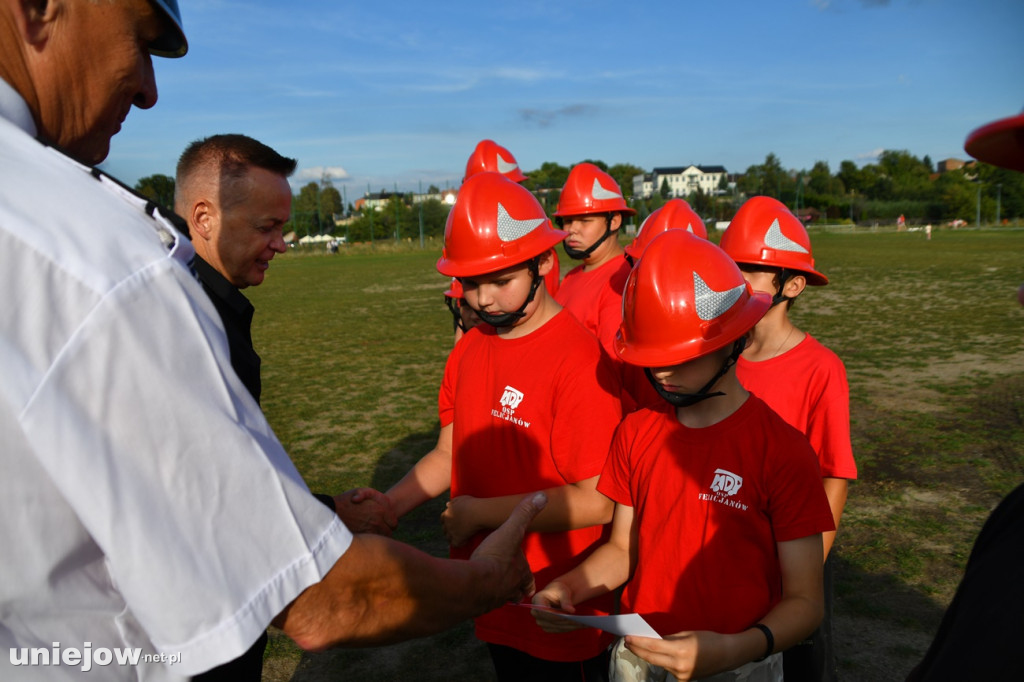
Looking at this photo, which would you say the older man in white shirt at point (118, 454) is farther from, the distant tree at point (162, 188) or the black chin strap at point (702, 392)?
the distant tree at point (162, 188)

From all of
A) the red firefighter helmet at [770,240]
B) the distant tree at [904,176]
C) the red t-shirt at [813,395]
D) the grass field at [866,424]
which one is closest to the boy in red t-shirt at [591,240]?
the red firefighter helmet at [770,240]

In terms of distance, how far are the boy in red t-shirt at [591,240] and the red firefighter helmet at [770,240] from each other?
3.93 feet

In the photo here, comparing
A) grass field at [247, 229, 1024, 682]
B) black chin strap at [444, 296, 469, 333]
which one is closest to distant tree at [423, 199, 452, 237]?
grass field at [247, 229, 1024, 682]

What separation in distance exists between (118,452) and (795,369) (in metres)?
2.97

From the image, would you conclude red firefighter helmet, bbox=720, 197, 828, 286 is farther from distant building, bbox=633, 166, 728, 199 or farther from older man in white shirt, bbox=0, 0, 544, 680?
distant building, bbox=633, 166, 728, 199

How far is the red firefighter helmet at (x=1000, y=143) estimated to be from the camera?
3.92 ft

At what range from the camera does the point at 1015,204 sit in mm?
69938

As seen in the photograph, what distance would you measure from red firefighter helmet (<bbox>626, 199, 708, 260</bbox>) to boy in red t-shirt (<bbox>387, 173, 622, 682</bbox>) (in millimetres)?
1850

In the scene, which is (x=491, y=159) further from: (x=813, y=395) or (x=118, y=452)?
(x=118, y=452)

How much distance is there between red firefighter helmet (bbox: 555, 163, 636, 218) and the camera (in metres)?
5.37

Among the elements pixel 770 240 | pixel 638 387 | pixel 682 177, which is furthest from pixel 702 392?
pixel 682 177

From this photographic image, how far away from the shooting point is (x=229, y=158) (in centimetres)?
346

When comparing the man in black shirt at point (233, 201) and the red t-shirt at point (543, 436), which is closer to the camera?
the red t-shirt at point (543, 436)

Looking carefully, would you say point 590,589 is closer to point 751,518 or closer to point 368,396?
point 751,518
